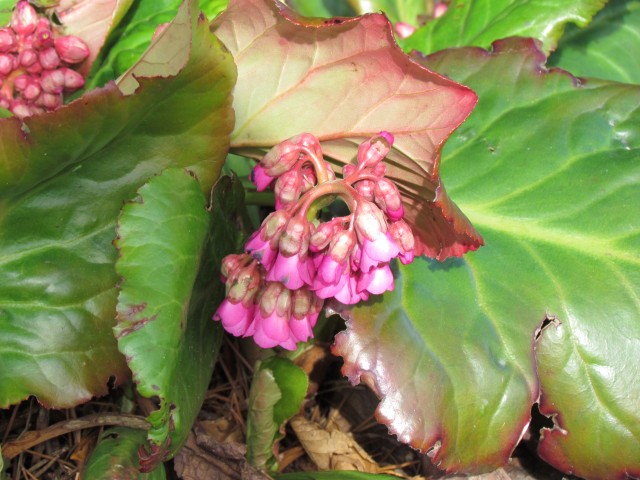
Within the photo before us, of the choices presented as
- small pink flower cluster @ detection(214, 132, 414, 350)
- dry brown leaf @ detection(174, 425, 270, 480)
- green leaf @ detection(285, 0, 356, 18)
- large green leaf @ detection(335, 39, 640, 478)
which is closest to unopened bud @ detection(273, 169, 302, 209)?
small pink flower cluster @ detection(214, 132, 414, 350)

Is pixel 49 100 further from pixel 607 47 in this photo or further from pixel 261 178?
pixel 607 47

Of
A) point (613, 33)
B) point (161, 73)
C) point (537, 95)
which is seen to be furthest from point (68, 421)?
point (613, 33)

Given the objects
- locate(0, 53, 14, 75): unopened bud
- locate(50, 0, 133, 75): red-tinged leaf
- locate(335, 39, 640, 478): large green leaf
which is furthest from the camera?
locate(50, 0, 133, 75): red-tinged leaf

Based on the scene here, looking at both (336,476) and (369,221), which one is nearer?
(369,221)

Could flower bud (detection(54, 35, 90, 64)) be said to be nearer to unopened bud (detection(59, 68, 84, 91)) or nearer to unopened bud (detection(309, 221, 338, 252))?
unopened bud (detection(59, 68, 84, 91))

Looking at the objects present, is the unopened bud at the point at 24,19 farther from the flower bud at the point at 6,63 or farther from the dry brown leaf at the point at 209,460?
the dry brown leaf at the point at 209,460

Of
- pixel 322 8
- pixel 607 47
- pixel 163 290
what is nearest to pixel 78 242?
pixel 163 290
